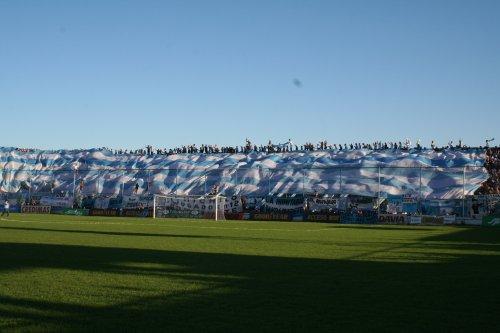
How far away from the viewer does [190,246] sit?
59.3ft

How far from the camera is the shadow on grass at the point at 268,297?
726cm

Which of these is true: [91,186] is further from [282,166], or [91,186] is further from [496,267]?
[496,267]

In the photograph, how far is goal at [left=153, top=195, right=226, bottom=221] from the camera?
1836 inches

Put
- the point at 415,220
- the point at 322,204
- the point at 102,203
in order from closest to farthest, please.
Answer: the point at 415,220 < the point at 322,204 < the point at 102,203

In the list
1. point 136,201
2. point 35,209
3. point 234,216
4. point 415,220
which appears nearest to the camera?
point 415,220

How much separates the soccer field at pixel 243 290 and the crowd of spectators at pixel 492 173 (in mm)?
28184

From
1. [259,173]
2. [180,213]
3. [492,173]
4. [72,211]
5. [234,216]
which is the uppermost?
[259,173]

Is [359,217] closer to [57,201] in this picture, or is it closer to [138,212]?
[138,212]

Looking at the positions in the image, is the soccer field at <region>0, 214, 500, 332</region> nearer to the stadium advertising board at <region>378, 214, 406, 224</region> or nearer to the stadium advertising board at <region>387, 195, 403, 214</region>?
the stadium advertising board at <region>378, 214, 406, 224</region>

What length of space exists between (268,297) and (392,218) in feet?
107

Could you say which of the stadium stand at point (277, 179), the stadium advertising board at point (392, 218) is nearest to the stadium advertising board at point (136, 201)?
the stadium stand at point (277, 179)

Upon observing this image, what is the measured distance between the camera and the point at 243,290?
381 inches

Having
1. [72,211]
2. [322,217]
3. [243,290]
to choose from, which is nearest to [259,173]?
[322,217]

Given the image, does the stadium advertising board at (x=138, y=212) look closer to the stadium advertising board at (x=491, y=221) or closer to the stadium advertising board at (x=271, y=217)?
the stadium advertising board at (x=271, y=217)
